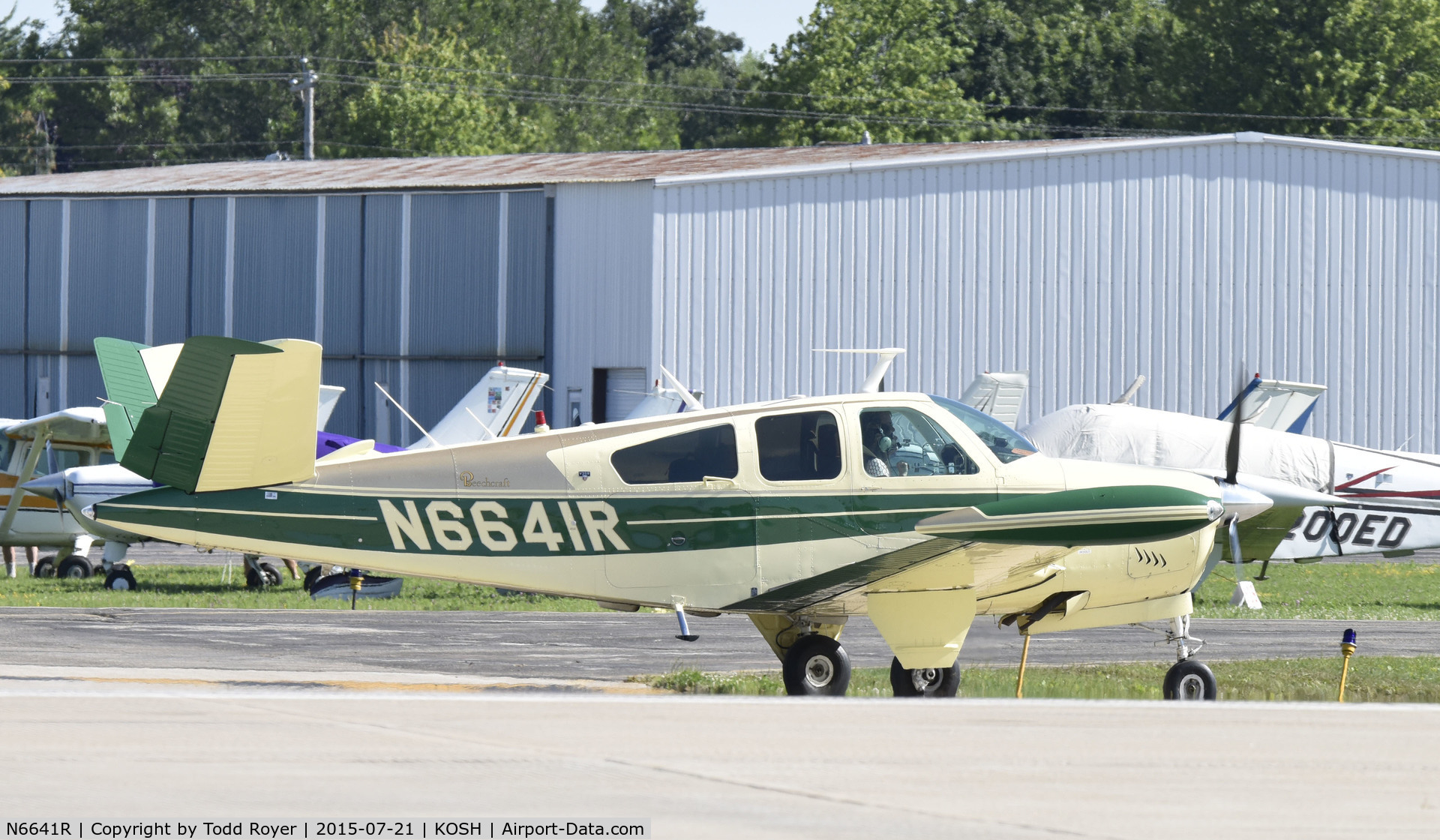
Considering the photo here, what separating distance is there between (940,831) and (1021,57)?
69358 millimetres

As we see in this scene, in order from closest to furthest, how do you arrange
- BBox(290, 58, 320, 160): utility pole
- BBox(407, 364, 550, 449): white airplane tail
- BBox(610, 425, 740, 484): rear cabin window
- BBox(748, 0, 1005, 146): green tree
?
BBox(610, 425, 740, 484): rear cabin window < BBox(407, 364, 550, 449): white airplane tail < BBox(290, 58, 320, 160): utility pole < BBox(748, 0, 1005, 146): green tree

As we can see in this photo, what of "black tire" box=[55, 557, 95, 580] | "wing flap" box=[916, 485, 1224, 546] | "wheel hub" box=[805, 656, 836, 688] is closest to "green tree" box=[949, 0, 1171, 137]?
"black tire" box=[55, 557, 95, 580]

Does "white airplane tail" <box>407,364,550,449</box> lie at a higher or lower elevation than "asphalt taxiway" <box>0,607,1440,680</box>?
higher

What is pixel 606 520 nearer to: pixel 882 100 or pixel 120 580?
pixel 120 580

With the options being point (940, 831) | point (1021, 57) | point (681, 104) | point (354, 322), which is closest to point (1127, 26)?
point (1021, 57)

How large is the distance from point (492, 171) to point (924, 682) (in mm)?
29357

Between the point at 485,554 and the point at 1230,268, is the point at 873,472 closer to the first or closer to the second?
the point at 485,554

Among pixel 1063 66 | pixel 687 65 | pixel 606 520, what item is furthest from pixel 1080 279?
pixel 687 65

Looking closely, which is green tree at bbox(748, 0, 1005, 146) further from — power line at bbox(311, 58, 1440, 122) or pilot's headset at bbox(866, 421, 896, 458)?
pilot's headset at bbox(866, 421, 896, 458)

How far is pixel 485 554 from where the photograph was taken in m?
11.0

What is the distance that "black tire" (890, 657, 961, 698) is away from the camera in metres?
11.6

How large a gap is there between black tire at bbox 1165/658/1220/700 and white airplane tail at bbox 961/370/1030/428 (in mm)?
12861

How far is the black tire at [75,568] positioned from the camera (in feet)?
80.7

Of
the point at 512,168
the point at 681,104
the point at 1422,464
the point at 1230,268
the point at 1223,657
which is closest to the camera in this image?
the point at 1223,657
